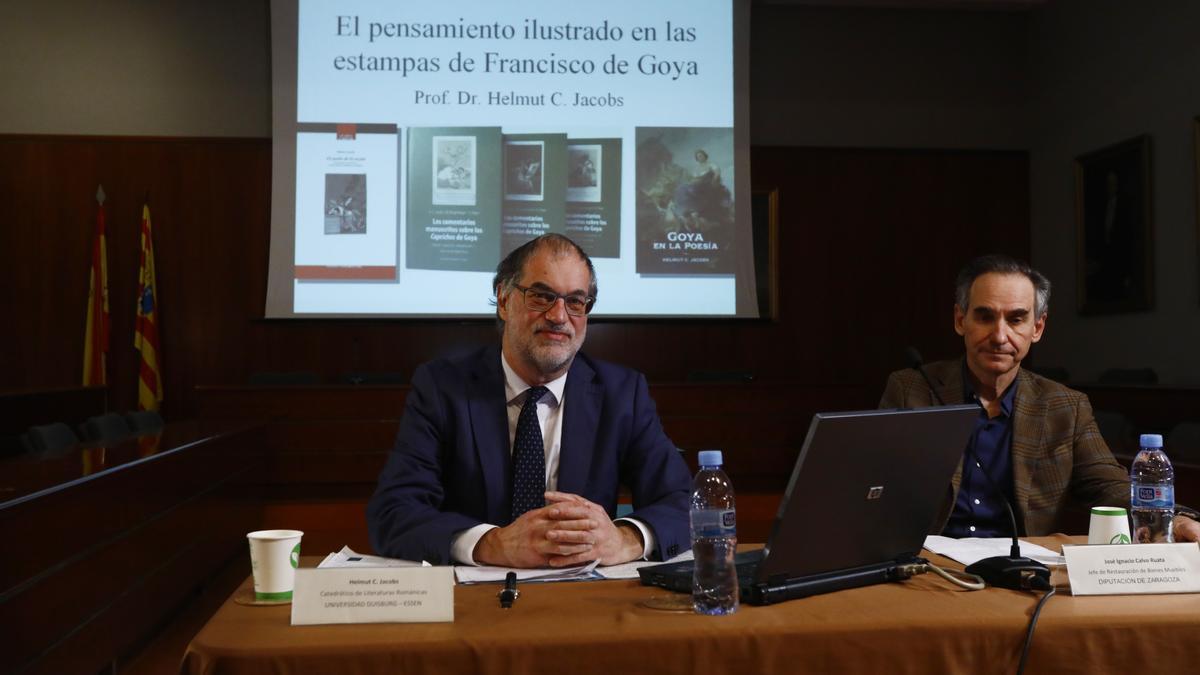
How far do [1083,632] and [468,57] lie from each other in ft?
19.9

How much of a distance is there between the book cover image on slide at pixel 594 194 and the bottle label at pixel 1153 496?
515cm

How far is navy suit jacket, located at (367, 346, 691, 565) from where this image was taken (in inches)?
84.1

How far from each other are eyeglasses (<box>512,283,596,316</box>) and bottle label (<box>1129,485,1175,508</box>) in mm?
1163

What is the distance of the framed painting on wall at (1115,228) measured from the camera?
645 centimetres

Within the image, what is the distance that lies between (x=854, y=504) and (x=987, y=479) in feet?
3.08

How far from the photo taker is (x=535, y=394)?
225 centimetres

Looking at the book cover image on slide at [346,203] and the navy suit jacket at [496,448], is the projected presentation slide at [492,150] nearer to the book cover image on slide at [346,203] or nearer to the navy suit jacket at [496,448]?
the book cover image on slide at [346,203]

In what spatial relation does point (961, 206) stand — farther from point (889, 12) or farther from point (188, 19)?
point (188, 19)

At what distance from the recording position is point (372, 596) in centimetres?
142

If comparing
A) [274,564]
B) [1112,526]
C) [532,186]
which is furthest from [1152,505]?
[532,186]

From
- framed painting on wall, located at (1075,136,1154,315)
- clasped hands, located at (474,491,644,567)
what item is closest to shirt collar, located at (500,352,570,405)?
clasped hands, located at (474,491,644,567)

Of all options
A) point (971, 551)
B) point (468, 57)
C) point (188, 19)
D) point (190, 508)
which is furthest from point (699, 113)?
point (971, 551)

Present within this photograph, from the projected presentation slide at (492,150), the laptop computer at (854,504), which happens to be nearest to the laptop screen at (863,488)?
the laptop computer at (854,504)

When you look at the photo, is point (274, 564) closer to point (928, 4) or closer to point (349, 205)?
point (349, 205)
